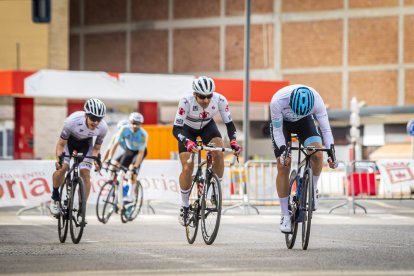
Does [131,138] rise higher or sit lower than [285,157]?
higher

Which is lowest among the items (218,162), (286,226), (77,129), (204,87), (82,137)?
(286,226)

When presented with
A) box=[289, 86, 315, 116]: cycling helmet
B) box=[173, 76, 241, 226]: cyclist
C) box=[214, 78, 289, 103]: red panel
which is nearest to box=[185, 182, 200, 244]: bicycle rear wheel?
box=[173, 76, 241, 226]: cyclist

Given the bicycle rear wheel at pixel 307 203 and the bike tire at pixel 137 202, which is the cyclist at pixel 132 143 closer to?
the bike tire at pixel 137 202

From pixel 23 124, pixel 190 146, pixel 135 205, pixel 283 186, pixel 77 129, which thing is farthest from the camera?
pixel 23 124

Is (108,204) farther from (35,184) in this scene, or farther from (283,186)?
(283,186)

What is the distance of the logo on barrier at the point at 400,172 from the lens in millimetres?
23844

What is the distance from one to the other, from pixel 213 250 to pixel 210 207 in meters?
0.98

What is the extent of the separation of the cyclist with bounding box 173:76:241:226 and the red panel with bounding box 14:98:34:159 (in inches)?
1131

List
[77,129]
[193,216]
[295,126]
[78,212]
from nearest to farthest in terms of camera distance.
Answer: [295,126] < [193,216] < [78,212] < [77,129]

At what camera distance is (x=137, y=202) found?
2006 centimetres

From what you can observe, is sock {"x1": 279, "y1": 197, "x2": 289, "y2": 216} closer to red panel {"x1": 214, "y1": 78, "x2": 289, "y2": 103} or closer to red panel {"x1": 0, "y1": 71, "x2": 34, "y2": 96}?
red panel {"x1": 0, "y1": 71, "x2": 34, "y2": 96}

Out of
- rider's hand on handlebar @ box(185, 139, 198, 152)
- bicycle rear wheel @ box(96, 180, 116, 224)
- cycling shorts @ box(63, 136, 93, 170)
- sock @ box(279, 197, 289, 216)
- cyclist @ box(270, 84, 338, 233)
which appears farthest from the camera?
bicycle rear wheel @ box(96, 180, 116, 224)

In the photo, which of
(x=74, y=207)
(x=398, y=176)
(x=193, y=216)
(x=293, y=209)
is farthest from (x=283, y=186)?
(x=398, y=176)

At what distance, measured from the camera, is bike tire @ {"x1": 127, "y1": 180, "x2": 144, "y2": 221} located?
1970 centimetres
